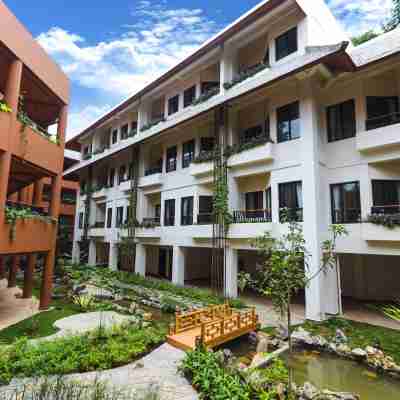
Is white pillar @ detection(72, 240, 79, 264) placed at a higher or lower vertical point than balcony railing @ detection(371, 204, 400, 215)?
lower

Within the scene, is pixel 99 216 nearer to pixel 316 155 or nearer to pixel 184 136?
pixel 184 136

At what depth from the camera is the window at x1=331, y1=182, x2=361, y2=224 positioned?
1180 cm

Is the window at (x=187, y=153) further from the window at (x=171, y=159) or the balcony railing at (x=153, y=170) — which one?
the balcony railing at (x=153, y=170)

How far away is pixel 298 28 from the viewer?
42.8 feet

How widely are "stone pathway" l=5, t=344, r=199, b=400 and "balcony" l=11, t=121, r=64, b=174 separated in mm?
8030

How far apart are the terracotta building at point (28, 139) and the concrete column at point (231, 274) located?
8.53 m

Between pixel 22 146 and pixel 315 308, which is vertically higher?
pixel 22 146

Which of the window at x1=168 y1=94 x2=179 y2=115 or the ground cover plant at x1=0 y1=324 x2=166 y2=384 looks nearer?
the ground cover plant at x1=0 y1=324 x2=166 y2=384

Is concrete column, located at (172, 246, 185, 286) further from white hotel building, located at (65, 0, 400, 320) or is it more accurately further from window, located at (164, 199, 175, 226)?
window, located at (164, 199, 175, 226)

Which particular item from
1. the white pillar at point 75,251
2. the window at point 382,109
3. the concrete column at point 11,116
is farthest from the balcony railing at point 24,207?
the white pillar at point 75,251

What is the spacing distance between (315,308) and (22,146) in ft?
43.4

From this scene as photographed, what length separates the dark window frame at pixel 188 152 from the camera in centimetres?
1848

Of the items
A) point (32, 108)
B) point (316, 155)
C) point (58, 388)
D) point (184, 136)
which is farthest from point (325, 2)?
point (58, 388)

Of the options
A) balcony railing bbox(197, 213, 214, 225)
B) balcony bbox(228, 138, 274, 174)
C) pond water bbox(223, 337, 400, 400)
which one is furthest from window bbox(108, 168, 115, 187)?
pond water bbox(223, 337, 400, 400)
